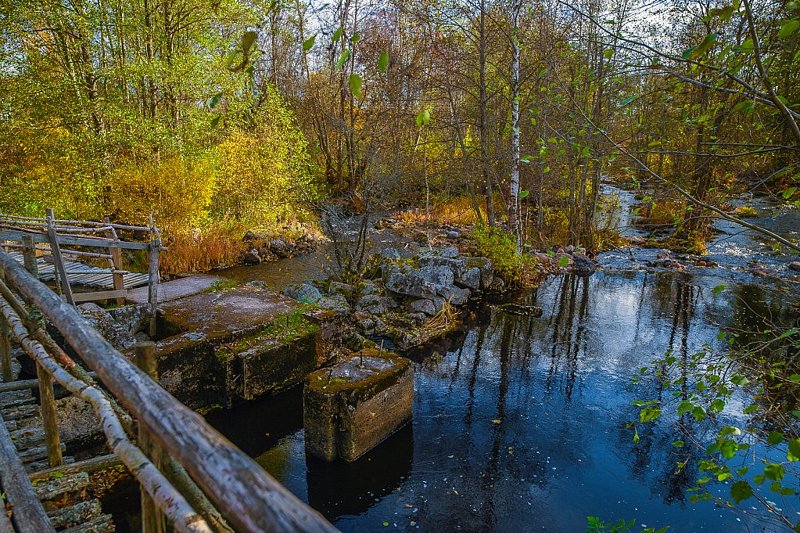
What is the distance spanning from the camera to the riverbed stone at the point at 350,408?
5.23m

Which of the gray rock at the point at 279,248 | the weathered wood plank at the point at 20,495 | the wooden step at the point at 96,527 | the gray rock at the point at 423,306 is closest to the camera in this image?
the weathered wood plank at the point at 20,495

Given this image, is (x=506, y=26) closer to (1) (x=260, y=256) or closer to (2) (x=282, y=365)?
(1) (x=260, y=256)

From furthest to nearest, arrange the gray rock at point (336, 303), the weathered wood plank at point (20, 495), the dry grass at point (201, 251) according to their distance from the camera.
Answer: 1. the dry grass at point (201, 251)
2. the gray rock at point (336, 303)
3. the weathered wood plank at point (20, 495)

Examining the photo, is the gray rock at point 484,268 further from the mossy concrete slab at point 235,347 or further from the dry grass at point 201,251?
the dry grass at point 201,251

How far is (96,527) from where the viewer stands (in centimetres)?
229

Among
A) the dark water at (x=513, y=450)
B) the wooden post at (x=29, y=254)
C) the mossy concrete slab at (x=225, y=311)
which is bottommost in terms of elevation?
the dark water at (x=513, y=450)

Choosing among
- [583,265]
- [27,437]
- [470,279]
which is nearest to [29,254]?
[27,437]

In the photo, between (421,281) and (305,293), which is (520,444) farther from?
(305,293)

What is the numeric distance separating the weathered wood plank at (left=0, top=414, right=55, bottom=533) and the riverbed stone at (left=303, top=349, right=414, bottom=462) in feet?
9.95

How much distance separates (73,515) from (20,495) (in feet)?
0.86

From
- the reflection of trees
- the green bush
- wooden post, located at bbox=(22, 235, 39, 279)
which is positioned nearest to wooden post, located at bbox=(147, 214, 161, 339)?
wooden post, located at bbox=(22, 235, 39, 279)

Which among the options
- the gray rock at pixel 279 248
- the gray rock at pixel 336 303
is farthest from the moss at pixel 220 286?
the gray rock at pixel 279 248

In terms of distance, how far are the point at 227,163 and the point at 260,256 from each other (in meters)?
3.39

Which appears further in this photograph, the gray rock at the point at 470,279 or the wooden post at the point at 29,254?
the gray rock at the point at 470,279
